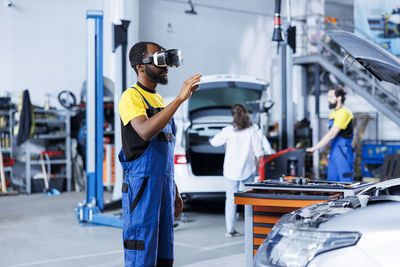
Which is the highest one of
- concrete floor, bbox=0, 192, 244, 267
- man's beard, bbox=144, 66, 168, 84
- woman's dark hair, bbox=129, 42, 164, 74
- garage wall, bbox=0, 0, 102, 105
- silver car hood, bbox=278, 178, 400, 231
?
garage wall, bbox=0, 0, 102, 105

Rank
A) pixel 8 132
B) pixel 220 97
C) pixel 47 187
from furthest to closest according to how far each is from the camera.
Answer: pixel 8 132, pixel 47 187, pixel 220 97

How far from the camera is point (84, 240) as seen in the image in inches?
235

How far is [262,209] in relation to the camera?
378 centimetres

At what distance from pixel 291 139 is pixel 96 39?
285 centimetres

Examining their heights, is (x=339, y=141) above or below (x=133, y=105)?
below

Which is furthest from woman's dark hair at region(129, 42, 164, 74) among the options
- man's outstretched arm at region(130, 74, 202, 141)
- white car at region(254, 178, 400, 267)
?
white car at region(254, 178, 400, 267)

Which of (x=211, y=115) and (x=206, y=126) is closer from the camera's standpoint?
(x=206, y=126)

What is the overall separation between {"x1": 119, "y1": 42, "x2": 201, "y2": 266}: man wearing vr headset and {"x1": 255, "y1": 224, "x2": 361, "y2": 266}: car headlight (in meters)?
0.71

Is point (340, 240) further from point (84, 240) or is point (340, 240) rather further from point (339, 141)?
point (84, 240)

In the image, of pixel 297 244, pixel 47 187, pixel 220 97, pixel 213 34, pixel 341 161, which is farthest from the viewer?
pixel 213 34

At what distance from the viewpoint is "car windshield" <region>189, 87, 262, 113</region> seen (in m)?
7.81

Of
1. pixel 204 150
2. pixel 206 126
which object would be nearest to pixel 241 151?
pixel 206 126

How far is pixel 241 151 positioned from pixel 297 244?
162 inches

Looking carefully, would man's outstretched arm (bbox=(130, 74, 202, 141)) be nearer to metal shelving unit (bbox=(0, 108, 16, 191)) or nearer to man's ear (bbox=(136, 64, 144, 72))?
man's ear (bbox=(136, 64, 144, 72))
